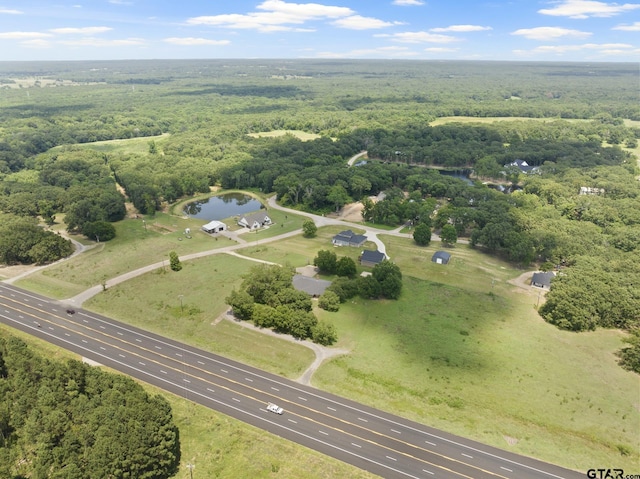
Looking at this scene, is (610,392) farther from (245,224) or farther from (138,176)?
(138,176)

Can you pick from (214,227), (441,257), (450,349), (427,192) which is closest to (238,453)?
(450,349)

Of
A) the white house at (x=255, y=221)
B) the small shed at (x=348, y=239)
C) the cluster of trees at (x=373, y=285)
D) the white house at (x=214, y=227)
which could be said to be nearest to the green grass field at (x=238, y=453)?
the cluster of trees at (x=373, y=285)

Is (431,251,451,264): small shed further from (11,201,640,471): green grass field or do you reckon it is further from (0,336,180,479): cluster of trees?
(0,336,180,479): cluster of trees

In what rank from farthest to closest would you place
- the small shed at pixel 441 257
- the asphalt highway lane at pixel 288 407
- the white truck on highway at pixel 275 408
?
the small shed at pixel 441 257
the white truck on highway at pixel 275 408
the asphalt highway lane at pixel 288 407

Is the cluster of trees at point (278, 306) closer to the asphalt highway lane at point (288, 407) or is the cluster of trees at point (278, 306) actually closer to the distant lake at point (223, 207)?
the asphalt highway lane at point (288, 407)

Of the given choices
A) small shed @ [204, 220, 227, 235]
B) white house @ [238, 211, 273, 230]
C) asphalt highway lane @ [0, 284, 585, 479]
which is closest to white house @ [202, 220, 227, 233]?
small shed @ [204, 220, 227, 235]

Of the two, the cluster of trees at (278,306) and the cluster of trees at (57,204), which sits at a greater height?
the cluster of trees at (57,204)

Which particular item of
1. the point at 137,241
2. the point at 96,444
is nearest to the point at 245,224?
the point at 137,241
